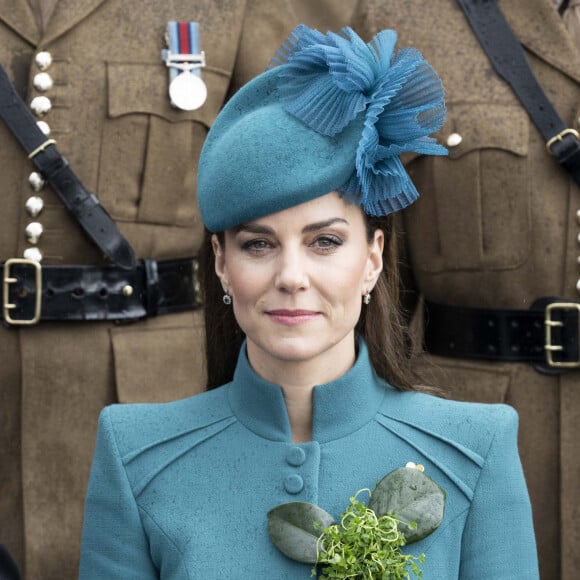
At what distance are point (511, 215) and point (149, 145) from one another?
2.44 ft

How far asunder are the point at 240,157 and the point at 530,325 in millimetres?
1048

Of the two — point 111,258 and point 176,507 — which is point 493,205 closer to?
point 111,258

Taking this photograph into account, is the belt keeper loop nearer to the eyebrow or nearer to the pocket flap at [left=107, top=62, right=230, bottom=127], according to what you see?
the pocket flap at [left=107, top=62, right=230, bottom=127]

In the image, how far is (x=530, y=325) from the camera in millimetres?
2834

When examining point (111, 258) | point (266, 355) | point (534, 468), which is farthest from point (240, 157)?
point (534, 468)

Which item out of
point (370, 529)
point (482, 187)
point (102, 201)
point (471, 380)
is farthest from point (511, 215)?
point (370, 529)

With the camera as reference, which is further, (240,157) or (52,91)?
(52,91)

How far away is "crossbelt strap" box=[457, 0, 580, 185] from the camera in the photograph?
278 centimetres

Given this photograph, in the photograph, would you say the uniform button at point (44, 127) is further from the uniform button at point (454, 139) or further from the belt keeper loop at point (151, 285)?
the uniform button at point (454, 139)

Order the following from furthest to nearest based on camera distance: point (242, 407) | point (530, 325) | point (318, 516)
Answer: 1. point (530, 325)
2. point (242, 407)
3. point (318, 516)

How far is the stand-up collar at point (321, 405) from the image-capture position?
80.4 inches

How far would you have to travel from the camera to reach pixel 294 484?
6.57 feet

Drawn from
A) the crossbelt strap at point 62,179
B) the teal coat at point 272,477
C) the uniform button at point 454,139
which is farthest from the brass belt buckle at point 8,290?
the uniform button at point 454,139

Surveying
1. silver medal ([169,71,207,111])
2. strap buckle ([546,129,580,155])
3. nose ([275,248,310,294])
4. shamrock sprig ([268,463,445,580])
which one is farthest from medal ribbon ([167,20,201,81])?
shamrock sprig ([268,463,445,580])
